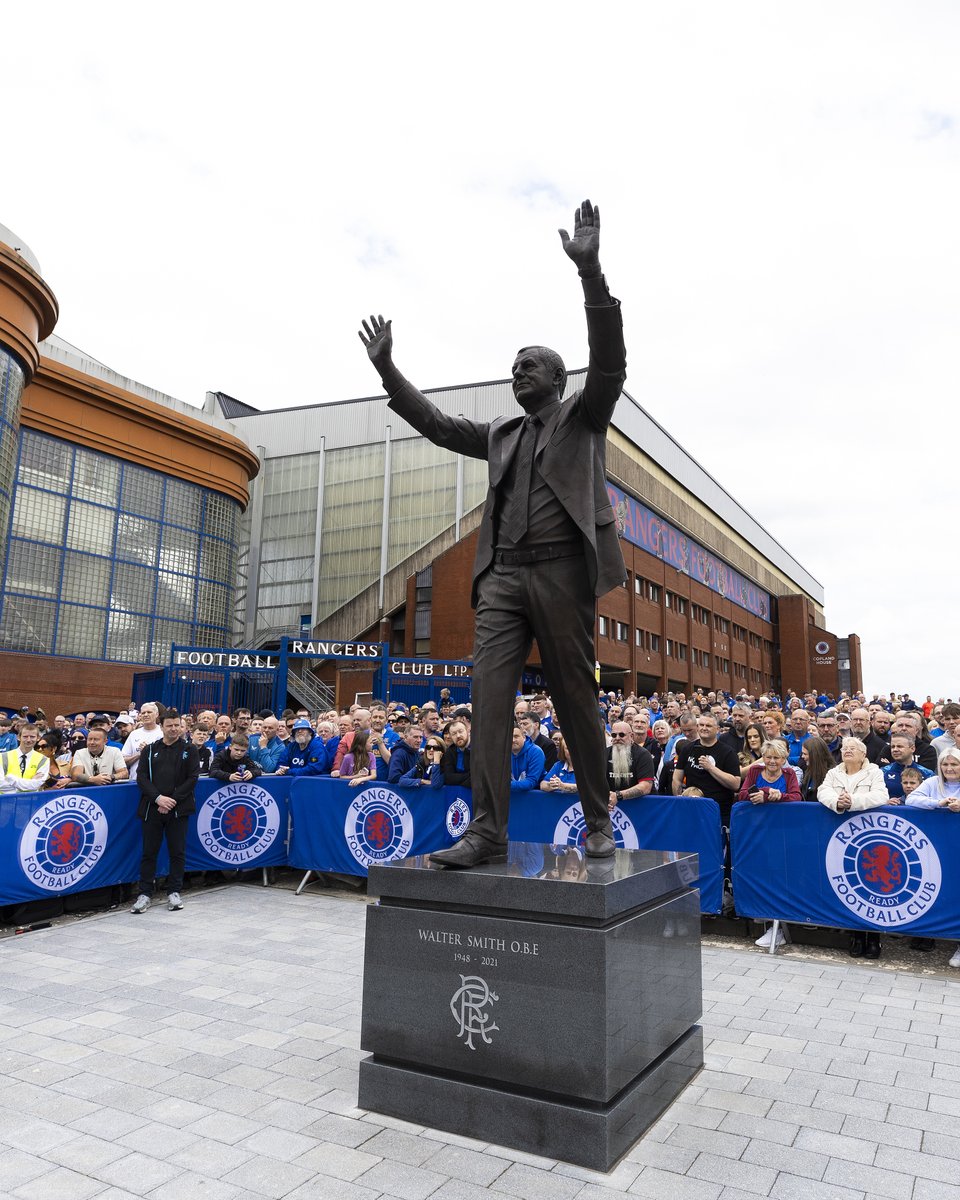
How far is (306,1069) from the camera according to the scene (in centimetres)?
442

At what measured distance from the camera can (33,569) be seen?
87.7 ft

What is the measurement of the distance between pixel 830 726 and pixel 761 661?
2317 inches

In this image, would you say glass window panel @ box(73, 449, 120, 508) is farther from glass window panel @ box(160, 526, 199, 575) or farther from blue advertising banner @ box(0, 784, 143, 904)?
blue advertising banner @ box(0, 784, 143, 904)

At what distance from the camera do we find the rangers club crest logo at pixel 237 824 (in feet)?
32.0

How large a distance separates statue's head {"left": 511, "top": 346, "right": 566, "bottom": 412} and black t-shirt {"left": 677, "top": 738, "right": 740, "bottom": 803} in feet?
15.1

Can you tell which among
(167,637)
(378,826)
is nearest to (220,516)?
(167,637)

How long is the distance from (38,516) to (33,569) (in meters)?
1.75

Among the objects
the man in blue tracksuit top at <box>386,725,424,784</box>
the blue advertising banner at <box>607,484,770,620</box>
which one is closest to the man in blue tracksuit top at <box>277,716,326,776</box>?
the man in blue tracksuit top at <box>386,725,424,784</box>

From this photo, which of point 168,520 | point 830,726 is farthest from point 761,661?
point 830,726

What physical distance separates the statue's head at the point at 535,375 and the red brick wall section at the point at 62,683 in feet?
80.3

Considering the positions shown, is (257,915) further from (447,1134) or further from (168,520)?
(168,520)

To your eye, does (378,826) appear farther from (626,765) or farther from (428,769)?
(626,765)

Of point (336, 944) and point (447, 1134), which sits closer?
point (447, 1134)

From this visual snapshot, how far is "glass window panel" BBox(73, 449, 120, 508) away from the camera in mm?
28594
